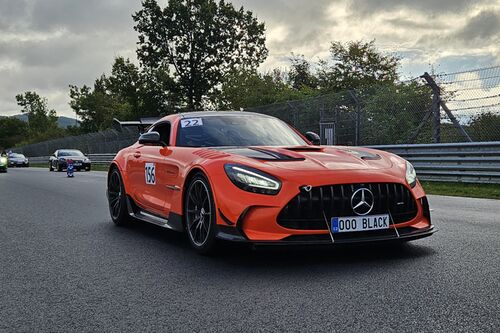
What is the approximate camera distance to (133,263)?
511 cm

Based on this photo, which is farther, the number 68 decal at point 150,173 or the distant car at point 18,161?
the distant car at point 18,161

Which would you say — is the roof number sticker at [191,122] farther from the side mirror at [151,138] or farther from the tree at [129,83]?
the tree at [129,83]

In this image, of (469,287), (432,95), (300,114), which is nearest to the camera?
(469,287)

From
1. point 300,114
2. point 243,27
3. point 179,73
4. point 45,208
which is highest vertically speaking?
point 243,27

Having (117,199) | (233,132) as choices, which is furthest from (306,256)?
(117,199)

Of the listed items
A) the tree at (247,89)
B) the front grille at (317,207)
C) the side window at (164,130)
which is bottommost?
the front grille at (317,207)

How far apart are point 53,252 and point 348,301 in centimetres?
333

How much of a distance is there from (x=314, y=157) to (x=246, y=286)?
1470 millimetres

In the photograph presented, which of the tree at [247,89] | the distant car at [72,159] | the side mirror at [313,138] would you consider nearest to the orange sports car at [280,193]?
the side mirror at [313,138]

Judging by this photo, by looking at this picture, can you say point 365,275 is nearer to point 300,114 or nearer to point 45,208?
point 45,208

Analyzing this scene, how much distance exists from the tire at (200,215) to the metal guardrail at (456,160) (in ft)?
30.3

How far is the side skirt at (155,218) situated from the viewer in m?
5.59

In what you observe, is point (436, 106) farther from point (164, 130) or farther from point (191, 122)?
point (191, 122)

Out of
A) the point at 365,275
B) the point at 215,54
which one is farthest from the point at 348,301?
the point at 215,54
